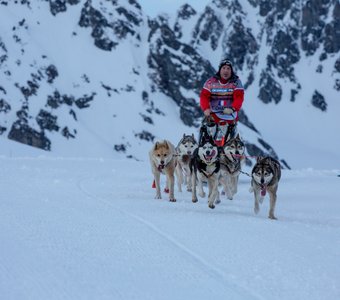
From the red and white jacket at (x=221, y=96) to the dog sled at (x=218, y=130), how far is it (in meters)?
0.13

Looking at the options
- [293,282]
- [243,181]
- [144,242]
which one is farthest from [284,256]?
[243,181]

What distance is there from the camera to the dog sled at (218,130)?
9305 mm

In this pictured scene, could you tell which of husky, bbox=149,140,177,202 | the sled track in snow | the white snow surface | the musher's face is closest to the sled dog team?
husky, bbox=149,140,177,202

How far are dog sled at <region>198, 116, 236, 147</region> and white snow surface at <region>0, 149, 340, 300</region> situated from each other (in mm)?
2286

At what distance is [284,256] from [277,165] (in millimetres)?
3298

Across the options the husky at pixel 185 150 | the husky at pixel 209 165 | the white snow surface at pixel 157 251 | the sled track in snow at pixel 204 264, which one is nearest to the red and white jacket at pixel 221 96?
the husky at pixel 185 150

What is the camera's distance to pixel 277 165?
744 cm

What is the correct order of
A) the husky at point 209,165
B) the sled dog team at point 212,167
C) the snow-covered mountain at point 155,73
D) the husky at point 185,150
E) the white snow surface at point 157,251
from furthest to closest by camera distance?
1. the snow-covered mountain at point 155,73
2. the husky at point 185,150
3. the husky at point 209,165
4. the sled dog team at point 212,167
5. the white snow surface at point 157,251

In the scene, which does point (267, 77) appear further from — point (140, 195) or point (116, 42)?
point (140, 195)

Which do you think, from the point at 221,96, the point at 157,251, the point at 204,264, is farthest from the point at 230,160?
the point at 204,264

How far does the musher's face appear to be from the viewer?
30.5 ft

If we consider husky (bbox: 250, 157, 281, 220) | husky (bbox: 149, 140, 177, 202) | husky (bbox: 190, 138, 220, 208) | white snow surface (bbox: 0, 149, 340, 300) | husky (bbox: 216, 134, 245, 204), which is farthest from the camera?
husky (bbox: 216, 134, 245, 204)

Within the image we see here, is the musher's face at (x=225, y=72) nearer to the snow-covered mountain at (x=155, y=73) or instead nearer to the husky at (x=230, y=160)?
the husky at (x=230, y=160)

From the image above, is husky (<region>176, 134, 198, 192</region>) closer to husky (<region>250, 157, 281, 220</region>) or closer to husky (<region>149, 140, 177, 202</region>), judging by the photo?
husky (<region>149, 140, 177, 202</region>)
